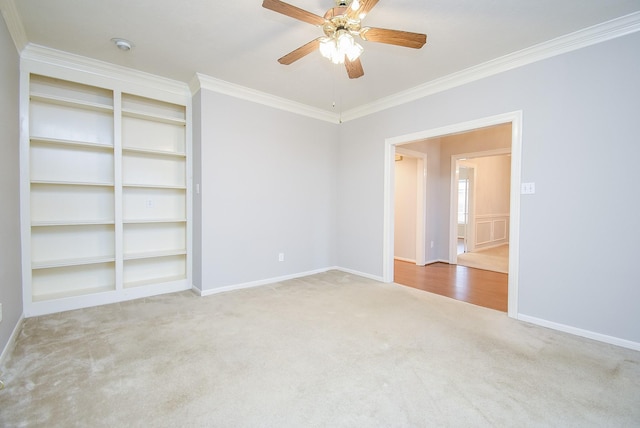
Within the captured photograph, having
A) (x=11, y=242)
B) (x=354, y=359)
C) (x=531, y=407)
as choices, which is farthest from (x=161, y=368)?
(x=531, y=407)

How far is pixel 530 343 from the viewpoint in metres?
2.35

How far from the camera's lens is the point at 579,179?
2498 millimetres

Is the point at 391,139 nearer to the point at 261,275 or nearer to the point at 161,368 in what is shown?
the point at 261,275

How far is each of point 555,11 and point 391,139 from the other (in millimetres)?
2087

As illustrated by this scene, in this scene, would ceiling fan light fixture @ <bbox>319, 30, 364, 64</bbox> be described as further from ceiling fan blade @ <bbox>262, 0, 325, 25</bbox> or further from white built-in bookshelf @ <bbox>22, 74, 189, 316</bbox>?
white built-in bookshelf @ <bbox>22, 74, 189, 316</bbox>

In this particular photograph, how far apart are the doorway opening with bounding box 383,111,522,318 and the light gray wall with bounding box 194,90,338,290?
108cm

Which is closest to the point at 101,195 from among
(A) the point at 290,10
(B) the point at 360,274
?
(A) the point at 290,10

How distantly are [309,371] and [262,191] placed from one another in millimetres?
2599

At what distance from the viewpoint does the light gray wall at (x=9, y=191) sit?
2145 mm

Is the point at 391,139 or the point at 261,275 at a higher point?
the point at 391,139

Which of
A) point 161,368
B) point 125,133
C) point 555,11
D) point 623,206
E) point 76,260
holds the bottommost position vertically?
Answer: point 161,368

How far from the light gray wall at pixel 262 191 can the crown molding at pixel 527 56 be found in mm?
1398

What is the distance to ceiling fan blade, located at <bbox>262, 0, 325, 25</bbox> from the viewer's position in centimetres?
165

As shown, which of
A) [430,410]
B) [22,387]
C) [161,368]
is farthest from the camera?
[161,368]
